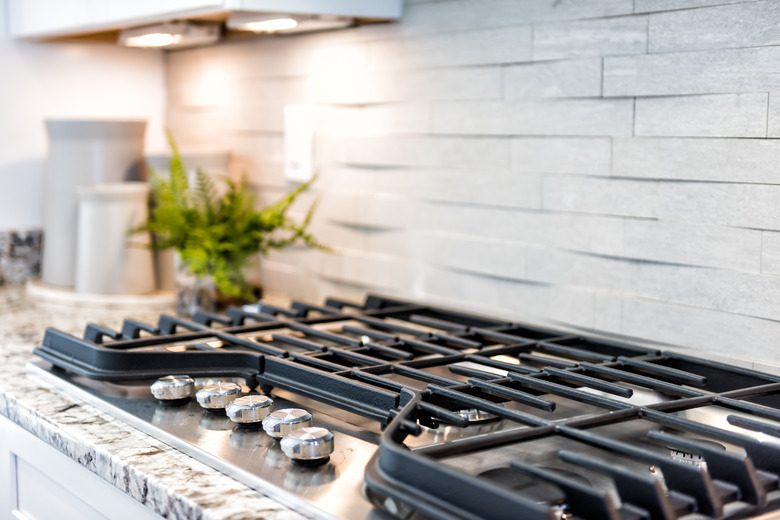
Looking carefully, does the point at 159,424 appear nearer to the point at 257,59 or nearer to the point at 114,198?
the point at 114,198

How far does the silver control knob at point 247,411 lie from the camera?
90cm

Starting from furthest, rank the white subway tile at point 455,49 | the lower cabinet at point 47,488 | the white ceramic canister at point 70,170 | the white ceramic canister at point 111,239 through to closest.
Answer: the white ceramic canister at point 70,170 < the white ceramic canister at point 111,239 < the white subway tile at point 455,49 < the lower cabinet at point 47,488

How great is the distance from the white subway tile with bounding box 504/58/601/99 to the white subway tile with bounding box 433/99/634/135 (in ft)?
0.04

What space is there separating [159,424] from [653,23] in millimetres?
790

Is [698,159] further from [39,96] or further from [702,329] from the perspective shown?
[39,96]

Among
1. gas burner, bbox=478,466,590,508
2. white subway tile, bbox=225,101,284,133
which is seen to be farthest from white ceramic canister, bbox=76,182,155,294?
gas burner, bbox=478,466,590,508

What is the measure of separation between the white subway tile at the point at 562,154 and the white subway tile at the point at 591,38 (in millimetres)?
120

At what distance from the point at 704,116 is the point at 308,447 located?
2.14 feet

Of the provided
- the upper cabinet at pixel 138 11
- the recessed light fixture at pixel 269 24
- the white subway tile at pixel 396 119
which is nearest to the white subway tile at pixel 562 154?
the white subway tile at pixel 396 119

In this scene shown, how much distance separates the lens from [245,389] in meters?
1.06

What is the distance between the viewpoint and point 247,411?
901 mm

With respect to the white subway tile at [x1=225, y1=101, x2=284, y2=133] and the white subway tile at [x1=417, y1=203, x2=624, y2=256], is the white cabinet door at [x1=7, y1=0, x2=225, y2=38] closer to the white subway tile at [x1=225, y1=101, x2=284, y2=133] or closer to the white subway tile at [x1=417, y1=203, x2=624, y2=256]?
the white subway tile at [x1=225, y1=101, x2=284, y2=133]

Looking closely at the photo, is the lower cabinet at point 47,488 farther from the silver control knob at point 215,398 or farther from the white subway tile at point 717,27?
the white subway tile at point 717,27

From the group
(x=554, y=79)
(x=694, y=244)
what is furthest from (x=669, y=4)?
(x=694, y=244)
